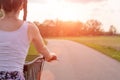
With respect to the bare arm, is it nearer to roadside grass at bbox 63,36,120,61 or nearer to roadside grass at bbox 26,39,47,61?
roadside grass at bbox 26,39,47,61

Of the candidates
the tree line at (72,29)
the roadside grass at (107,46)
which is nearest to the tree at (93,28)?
the tree line at (72,29)

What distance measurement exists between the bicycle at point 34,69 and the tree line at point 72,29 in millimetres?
106398

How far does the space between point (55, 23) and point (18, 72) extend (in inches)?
4844

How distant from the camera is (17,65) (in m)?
3.15

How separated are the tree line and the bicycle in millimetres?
106398

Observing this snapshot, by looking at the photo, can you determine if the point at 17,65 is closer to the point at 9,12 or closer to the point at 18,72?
the point at 18,72

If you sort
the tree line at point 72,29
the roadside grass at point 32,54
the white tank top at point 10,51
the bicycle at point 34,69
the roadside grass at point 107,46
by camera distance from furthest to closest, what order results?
the tree line at point 72,29 < the roadside grass at point 107,46 < the roadside grass at point 32,54 < the bicycle at point 34,69 < the white tank top at point 10,51

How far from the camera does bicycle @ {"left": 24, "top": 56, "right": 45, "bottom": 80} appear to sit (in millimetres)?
3816

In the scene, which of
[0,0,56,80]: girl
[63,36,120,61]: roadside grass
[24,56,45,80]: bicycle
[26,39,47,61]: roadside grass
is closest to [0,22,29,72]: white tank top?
[0,0,56,80]: girl

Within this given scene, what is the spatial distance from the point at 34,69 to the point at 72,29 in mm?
131359

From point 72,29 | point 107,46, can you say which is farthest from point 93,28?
point 107,46

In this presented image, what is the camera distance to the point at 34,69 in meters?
4.01

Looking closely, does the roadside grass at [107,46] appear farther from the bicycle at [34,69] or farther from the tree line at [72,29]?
the tree line at [72,29]

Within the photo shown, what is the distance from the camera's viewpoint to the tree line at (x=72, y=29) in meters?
117
